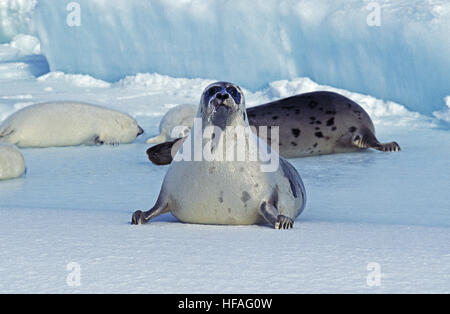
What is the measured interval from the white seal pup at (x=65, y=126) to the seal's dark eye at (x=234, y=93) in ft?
12.8

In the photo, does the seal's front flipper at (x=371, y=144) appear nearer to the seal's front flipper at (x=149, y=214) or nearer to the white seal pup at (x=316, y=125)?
the white seal pup at (x=316, y=125)

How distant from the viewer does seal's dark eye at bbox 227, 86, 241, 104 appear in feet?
9.43

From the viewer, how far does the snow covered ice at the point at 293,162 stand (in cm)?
202

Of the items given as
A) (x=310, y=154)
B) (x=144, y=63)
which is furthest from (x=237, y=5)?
(x=310, y=154)

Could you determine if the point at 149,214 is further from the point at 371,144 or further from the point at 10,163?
the point at 371,144

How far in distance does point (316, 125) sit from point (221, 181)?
10.2 ft

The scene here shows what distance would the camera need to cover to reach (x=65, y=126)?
6.60 metres

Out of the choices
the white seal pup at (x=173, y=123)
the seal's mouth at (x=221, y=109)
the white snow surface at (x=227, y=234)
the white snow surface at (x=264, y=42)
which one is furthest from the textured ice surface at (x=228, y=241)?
the white snow surface at (x=264, y=42)

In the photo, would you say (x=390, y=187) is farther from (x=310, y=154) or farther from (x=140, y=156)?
(x=140, y=156)

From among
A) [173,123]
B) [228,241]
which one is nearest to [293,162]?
[173,123]

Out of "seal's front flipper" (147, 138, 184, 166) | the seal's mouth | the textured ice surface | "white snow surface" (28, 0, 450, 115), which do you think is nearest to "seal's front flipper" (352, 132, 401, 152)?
the textured ice surface

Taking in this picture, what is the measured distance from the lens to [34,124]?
652 centimetres

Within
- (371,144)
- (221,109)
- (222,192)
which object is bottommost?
(222,192)

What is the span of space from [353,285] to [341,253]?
41cm
